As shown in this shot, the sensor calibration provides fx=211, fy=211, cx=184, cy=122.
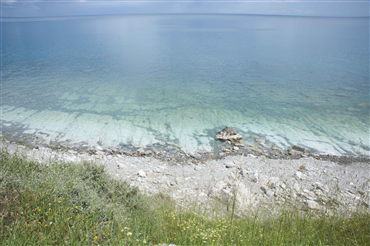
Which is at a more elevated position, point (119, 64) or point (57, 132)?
point (119, 64)

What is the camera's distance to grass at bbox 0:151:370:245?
115 inches

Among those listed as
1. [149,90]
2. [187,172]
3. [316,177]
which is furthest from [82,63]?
[316,177]

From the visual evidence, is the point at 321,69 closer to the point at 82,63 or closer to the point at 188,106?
the point at 188,106

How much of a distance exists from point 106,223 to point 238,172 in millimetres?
5251

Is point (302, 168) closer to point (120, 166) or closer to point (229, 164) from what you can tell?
point (229, 164)

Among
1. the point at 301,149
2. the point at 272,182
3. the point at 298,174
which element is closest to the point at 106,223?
the point at 272,182

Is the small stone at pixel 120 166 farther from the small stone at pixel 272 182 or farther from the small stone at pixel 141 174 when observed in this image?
the small stone at pixel 272 182

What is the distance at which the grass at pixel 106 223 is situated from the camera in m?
2.92

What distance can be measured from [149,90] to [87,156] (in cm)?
1135

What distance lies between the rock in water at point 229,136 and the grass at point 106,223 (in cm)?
639

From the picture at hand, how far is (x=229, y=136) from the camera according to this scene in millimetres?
10617

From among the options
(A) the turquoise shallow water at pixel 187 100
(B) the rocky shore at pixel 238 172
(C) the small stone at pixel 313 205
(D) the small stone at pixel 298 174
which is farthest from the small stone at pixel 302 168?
(A) the turquoise shallow water at pixel 187 100

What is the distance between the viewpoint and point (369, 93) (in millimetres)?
18641

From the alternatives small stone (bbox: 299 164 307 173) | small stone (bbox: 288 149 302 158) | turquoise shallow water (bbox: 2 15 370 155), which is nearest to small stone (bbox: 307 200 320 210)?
small stone (bbox: 299 164 307 173)
